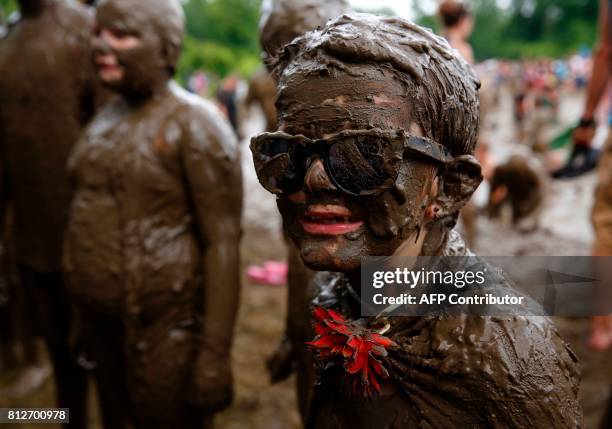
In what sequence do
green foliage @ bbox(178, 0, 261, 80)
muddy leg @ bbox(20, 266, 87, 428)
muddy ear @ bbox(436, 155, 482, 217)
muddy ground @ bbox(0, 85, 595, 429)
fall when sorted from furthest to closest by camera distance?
green foliage @ bbox(178, 0, 261, 80) → muddy ground @ bbox(0, 85, 595, 429) → muddy leg @ bbox(20, 266, 87, 428) → muddy ear @ bbox(436, 155, 482, 217)

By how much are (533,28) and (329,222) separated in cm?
5505

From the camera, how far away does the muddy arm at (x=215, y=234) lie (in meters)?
2.41

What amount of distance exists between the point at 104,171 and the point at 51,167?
39.1 inches

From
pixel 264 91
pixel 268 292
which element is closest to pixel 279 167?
pixel 268 292

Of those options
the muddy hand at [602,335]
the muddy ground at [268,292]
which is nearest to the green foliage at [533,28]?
the muddy ground at [268,292]

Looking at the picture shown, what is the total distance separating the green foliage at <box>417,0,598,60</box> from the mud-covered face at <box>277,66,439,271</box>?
121 ft

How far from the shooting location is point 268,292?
6.09 metres

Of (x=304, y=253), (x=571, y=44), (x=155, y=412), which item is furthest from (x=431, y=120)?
(x=571, y=44)

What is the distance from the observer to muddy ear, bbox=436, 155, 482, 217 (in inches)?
50.5

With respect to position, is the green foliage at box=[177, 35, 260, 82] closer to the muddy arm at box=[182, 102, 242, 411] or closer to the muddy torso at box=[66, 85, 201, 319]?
the muddy torso at box=[66, 85, 201, 319]

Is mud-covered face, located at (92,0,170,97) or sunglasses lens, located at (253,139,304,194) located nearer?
sunglasses lens, located at (253,139,304,194)

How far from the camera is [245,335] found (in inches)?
204

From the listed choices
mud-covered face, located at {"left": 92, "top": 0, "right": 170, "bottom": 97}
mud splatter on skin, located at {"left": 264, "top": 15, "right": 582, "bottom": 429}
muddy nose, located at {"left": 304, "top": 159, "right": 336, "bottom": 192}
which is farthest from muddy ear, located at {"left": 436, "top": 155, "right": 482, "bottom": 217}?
mud-covered face, located at {"left": 92, "top": 0, "right": 170, "bottom": 97}

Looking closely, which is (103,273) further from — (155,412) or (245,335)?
(245,335)
